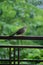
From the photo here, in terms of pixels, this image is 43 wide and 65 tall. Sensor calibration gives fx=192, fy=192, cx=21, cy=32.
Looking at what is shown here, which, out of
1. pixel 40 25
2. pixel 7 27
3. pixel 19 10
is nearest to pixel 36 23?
pixel 40 25

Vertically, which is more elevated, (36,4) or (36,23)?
(36,4)

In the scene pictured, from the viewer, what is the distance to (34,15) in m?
4.46

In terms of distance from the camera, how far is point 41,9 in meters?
4.47

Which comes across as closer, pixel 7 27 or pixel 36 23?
pixel 7 27

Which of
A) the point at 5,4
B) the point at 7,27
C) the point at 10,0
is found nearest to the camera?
the point at 7,27

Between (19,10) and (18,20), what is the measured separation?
0.23 meters

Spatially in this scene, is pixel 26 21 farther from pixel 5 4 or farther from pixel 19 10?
pixel 5 4

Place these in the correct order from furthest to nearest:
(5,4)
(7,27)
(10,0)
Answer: (10,0) → (5,4) → (7,27)

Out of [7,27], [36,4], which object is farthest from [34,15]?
[7,27]

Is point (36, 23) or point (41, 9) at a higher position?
point (41, 9)

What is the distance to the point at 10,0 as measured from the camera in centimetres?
466

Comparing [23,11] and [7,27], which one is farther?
[23,11]

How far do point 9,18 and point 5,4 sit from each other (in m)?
0.33

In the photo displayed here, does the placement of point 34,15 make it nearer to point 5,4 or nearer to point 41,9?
point 41,9
